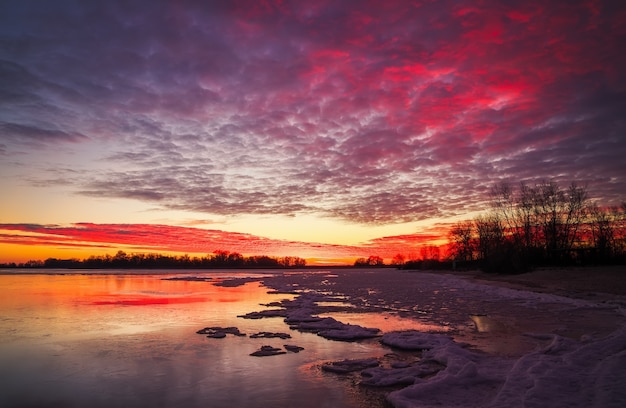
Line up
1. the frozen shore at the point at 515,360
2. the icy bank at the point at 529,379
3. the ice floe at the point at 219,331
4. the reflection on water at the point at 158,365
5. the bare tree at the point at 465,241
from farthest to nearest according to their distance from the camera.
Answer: the bare tree at the point at 465,241, the ice floe at the point at 219,331, the reflection on water at the point at 158,365, the frozen shore at the point at 515,360, the icy bank at the point at 529,379

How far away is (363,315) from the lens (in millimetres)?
14055

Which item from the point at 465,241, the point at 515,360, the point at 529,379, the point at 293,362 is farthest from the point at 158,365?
the point at 465,241

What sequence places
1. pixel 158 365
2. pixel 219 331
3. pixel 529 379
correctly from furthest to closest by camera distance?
pixel 219 331 < pixel 158 365 < pixel 529 379

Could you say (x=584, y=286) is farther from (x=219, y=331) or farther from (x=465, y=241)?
(x=465, y=241)

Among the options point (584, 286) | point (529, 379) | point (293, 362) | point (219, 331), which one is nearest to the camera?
point (529, 379)

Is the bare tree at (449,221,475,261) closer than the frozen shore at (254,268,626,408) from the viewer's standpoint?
No

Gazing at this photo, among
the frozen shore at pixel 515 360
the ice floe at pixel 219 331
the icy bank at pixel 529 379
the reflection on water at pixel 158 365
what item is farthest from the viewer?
the ice floe at pixel 219 331

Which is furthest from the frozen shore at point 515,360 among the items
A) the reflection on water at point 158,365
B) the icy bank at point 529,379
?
the reflection on water at point 158,365

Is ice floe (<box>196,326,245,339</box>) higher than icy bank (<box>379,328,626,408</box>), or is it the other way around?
icy bank (<box>379,328,626,408</box>)

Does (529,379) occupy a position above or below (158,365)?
above

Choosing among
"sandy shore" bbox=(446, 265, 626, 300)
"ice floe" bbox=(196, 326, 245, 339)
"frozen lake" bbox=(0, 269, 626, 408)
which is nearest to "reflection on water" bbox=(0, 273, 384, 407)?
"frozen lake" bbox=(0, 269, 626, 408)

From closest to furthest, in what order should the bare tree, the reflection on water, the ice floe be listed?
1. the reflection on water
2. the ice floe
3. the bare tree

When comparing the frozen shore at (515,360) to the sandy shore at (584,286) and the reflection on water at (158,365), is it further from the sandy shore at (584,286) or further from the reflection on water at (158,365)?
the sandy shore at (584,286)

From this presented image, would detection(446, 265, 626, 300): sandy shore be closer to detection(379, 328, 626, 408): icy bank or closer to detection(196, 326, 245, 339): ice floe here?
detection(379, 328, 626, 408): icy bank
